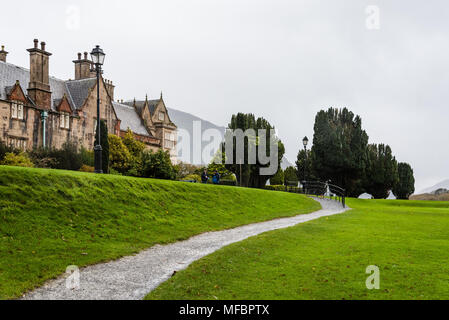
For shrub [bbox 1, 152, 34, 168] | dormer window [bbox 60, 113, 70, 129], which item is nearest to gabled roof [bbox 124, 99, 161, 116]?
dormer window [bbox 60, 113, 70, 129]

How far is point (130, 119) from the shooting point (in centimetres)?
6731

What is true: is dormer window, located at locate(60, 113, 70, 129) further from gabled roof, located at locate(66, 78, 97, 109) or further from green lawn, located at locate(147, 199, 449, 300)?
green lawn, located at locate(147, 199, 449, 300)

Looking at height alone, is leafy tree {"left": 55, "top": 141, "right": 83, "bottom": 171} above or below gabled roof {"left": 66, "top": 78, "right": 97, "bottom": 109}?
below

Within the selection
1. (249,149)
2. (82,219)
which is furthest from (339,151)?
(82,219)

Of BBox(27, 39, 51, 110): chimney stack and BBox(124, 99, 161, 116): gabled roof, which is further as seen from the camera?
BBox(124, 99, 161, 116): gabled roof

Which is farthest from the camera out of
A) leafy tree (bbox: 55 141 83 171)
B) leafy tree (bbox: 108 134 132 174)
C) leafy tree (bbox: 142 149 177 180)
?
leafy tree (bbox: 108 134 132 174)

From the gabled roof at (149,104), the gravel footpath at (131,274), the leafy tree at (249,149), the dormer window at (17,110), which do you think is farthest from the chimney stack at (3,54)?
the gravel footpath at (131,274)

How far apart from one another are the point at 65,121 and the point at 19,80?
644cm

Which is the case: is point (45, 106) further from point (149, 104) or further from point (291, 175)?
point (291, 175)

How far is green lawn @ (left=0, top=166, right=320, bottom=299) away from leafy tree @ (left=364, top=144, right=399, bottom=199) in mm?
48012

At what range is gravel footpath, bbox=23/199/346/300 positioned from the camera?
8.51m

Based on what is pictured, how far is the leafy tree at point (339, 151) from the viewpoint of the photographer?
55094 millimetres

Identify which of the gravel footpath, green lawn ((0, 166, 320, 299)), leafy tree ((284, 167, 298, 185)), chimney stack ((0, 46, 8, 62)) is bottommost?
the gravel footpath

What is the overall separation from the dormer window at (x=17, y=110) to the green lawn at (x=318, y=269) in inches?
1362
